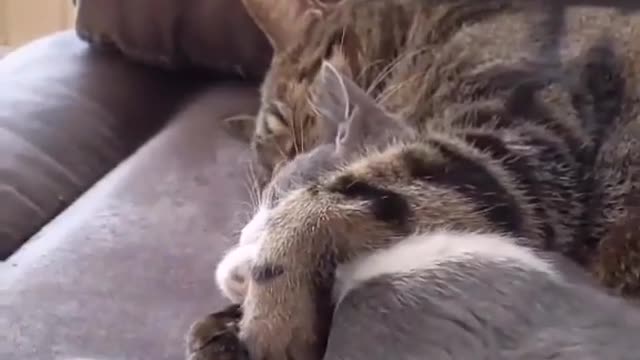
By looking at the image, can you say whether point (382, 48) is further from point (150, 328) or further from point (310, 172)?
point (150, 328)

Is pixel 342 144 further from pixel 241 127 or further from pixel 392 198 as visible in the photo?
pixel 241 127

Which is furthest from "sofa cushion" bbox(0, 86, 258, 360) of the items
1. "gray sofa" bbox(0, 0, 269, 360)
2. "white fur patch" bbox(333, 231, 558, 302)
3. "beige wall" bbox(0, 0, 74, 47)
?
"beige wall" bbox(0, 0, 74, 47)

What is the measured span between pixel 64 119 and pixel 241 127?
0.21 meters

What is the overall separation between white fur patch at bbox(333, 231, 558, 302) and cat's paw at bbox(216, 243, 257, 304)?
0.34 ft

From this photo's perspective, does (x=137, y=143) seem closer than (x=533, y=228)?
No

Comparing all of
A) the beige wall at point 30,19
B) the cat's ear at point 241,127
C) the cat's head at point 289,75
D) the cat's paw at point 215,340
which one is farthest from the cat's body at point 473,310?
the beige wall at point 30,19

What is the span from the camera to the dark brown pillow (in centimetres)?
157

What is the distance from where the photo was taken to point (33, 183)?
121 cm

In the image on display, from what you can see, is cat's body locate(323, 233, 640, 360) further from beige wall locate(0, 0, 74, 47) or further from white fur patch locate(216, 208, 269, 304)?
beige wall locate(0, 0, 74, 47)

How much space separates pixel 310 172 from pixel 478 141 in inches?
5.7

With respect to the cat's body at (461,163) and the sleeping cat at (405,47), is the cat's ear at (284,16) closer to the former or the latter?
the sleeping cat at (405,47)

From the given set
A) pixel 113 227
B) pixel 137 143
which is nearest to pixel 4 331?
pixel 113 227

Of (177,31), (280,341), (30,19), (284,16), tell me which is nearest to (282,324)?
(280,341)

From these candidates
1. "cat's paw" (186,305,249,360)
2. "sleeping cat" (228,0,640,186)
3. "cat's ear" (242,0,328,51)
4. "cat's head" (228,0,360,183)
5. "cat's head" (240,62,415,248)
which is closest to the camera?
"cat's paw" (186,305,249,360)
